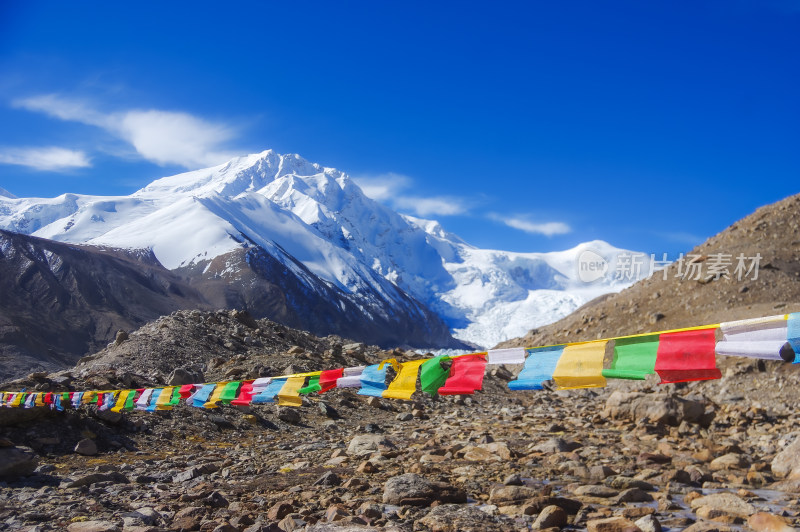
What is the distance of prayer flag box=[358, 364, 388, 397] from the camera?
876 centimetres

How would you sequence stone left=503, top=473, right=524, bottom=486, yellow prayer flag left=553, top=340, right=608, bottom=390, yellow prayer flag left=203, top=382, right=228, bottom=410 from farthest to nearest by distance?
yellow prayer flag left=203, top=382, right=228, bottom=410
stone left=503, top=473, right=524, bottom=486
yellow prayer flag left=553, top=340, right=608, bottom=390

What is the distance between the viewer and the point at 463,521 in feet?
18.9

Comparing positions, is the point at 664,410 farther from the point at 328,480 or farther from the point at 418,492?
the point at 328,480

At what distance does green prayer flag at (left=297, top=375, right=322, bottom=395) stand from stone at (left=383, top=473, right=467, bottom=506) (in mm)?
2936

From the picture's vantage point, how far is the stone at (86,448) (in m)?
10.2

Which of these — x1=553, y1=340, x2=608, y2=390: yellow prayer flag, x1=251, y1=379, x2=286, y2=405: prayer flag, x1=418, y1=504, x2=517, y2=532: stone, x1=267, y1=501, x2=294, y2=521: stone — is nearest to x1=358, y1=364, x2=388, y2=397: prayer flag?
x1=251, y1=379, x2=286, y2=405: prayer flag

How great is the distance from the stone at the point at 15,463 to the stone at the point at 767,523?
Answer: 8642 mm

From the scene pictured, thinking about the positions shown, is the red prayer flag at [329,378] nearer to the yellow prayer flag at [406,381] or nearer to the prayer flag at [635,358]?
the yellow prayer flag at [406,381]

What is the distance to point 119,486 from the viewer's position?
7.84m

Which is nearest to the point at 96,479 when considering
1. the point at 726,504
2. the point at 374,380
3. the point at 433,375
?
the point at 374,380

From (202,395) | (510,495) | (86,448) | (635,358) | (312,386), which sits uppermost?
(635,358)

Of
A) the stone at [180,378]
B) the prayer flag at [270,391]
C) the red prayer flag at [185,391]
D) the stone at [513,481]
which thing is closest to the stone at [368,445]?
the prayer flag at [270,391]

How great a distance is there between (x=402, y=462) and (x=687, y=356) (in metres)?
4.68

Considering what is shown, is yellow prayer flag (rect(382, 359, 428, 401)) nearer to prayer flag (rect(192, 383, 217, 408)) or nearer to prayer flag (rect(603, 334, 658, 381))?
prayer flag (rect(603, 334, 658, 381))
